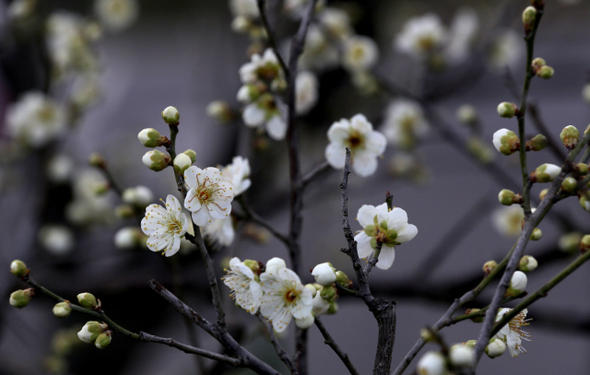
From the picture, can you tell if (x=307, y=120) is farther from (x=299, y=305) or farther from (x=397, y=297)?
(x=299, y=305)

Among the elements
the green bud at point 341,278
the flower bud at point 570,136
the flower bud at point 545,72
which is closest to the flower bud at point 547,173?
the flower bud at point 570,136


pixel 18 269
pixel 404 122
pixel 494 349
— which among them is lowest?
pixel 494 349

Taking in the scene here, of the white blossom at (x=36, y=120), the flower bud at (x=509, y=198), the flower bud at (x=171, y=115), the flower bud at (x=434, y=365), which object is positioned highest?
the white blossom at (x=36, y=120)

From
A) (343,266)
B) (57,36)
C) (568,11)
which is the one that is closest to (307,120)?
(343,266)

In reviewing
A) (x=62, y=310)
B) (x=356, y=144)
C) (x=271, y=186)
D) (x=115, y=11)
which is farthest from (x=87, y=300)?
(x=115, y=11)

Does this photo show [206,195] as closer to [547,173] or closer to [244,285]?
[244,285]

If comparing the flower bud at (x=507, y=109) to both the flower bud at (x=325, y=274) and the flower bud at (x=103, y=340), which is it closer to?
the flower bud at (x=325, y=274)
